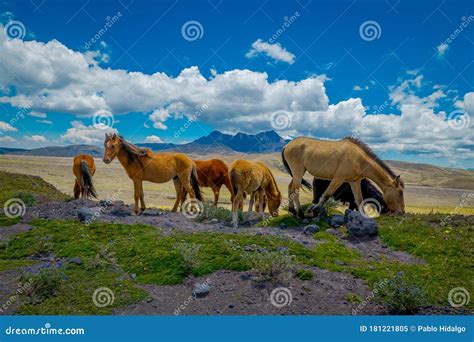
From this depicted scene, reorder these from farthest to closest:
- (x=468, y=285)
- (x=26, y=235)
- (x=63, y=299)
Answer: (x=26, y=235) < (x=468, y=285) < (x=63, y=299)

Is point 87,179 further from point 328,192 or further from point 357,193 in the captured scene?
point 357,193

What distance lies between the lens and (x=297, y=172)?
13930 millimetres

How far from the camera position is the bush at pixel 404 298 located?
765 centimetres

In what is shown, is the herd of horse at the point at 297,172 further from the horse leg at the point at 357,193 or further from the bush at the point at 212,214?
the bush at the point at 212,214

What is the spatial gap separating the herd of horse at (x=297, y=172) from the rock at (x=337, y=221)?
694mm

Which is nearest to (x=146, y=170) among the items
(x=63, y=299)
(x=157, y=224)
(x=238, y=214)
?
(x=157, y=224)

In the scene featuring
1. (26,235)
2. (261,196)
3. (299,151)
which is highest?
(299,151)

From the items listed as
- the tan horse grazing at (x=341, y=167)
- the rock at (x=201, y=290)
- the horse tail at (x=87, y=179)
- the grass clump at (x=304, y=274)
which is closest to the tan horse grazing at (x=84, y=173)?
the horse tail at (x=87, y=179)

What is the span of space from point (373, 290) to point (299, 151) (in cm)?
647

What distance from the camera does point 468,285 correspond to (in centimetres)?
893

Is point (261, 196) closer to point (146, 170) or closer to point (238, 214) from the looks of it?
point (238, 214)

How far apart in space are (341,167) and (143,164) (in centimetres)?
690

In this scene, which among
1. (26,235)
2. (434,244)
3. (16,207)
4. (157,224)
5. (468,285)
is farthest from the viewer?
(16,207)

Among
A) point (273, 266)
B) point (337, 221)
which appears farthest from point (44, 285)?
point (337, 221)
